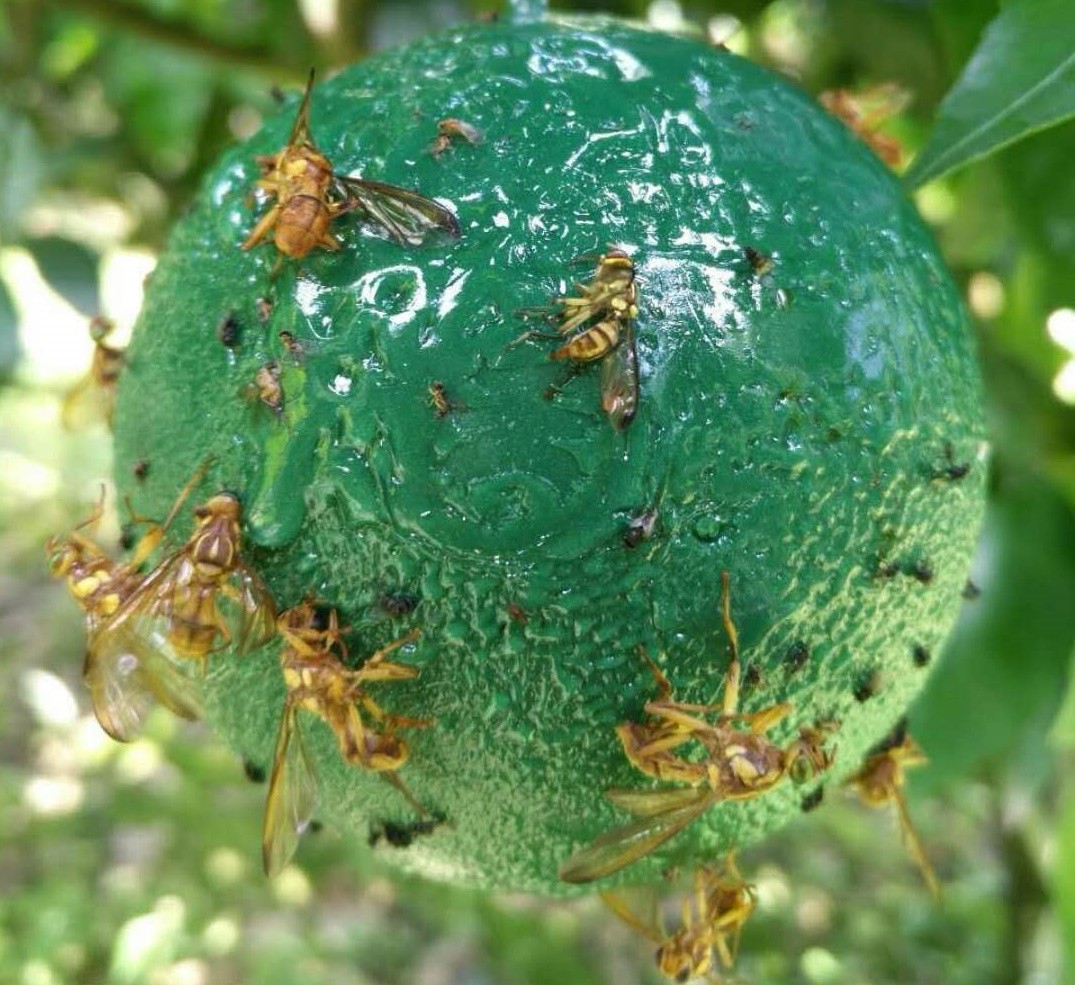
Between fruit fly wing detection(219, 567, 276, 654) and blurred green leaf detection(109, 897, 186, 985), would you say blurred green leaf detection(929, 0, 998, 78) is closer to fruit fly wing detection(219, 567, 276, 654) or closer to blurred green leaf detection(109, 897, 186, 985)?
fruit fly wing detection(219, 567, 276, 654)

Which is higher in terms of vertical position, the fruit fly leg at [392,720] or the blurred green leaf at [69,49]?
the fruit fly leg at [392,720]

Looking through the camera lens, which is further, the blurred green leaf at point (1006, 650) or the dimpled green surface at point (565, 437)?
the blurred green leaf at point (1006, 650)

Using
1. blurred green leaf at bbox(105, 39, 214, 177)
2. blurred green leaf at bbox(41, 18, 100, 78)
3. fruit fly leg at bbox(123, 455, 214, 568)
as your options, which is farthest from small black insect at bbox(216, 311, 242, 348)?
blurred green leaf at bbox(41, 18, 100, 78)

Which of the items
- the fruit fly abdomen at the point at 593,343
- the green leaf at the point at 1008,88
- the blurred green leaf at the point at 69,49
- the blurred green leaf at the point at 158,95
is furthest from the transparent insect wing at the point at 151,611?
the blurred green leaf at the point at 69,49

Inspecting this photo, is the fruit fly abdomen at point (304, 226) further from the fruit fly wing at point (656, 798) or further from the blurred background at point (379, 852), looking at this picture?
the blurred background at point (379, 852)

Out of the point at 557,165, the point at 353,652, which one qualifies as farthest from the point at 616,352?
the point at 353,652

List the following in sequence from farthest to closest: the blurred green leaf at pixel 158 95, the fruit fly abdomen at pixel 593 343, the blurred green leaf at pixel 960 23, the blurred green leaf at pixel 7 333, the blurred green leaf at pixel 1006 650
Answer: the blurred green leaf at pixel 158 95, the blurred green leaf at pixel 7 333, the blurred green leaf at pixel 1006 650, the blurred green leaf at pixel 960 23, the fruit fly abdomen at pixel 593 343

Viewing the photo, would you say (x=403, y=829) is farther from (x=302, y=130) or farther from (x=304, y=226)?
(x=302, y=130)

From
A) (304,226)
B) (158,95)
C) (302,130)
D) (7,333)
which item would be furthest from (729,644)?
(158,95)

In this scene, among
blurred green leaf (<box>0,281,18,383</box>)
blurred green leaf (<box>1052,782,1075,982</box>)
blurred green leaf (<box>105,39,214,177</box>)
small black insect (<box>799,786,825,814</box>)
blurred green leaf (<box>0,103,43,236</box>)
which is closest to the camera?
small black insect (<box>799,786,825,814</box>)
